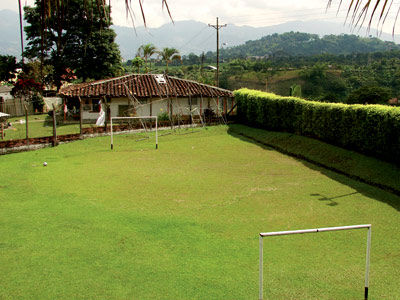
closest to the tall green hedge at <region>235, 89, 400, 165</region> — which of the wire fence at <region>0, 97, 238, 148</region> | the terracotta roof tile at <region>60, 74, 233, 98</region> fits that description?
the wire fence at <region>0, 97, 238, 148</region>

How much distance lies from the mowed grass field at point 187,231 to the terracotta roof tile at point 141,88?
13.4m

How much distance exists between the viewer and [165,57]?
50719 mm

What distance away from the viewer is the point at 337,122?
737 inches

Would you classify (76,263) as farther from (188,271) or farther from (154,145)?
(154,145)

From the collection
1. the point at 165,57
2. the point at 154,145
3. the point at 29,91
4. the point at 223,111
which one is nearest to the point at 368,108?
the point at 154,145

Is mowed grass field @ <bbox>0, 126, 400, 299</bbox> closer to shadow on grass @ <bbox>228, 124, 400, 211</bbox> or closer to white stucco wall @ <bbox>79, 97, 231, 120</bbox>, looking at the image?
shadow on grass @ <bbox>228, 124, 400, 211</bbox>

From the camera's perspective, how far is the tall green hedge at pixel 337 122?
1508cm

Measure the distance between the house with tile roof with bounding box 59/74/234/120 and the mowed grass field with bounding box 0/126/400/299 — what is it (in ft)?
45.2

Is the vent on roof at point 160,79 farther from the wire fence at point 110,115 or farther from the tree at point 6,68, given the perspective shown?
the tree at point 6,68

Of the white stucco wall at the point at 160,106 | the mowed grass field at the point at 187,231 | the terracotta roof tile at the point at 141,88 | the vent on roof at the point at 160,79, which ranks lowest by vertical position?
the mowed grass field at the point at 187,231

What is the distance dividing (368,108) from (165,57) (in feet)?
124

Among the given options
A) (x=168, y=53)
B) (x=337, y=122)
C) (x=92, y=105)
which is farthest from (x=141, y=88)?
(x=168, y=53)

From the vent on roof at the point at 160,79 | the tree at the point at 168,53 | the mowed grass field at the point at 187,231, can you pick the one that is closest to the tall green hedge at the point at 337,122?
the mowed grass field at the point at 187,231

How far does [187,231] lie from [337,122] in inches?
466
